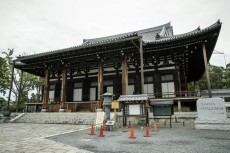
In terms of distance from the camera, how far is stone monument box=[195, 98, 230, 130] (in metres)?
8.26

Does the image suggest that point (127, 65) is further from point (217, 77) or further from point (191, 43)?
point (217, 77)

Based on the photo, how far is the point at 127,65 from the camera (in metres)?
15.0

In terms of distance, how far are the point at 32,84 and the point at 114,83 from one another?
18417 mm

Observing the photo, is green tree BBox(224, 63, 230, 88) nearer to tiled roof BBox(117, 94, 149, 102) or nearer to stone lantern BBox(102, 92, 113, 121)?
tiled roof BBox(117, 94, 149, 102)

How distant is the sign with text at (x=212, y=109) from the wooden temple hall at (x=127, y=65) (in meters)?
1.87

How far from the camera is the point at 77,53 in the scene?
45.4 ft

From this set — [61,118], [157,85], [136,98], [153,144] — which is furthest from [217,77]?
[153,144]

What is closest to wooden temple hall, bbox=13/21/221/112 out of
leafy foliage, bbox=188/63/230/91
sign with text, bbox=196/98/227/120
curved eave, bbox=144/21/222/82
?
curved eave, bbox=144/21/222/82

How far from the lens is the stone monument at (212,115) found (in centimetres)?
826

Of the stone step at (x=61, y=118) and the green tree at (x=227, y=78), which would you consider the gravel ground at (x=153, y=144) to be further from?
the green tree at (x=227, y=78)

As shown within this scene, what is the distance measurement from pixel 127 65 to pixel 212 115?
822 cm

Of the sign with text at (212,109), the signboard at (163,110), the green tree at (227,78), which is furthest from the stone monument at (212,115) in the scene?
the green tree at (227,78)

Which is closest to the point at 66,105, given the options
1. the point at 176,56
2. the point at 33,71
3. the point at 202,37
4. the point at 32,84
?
the point at 33,71

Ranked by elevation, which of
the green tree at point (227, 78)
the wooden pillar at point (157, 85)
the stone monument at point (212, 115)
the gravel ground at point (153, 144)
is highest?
the green tree at point (227, 78)
